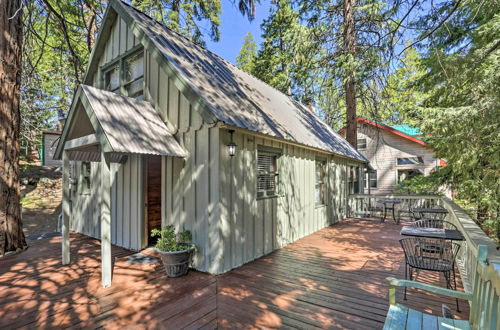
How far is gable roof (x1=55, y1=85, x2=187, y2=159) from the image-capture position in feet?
12.9

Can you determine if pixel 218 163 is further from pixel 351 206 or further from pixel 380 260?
pixel 351 206

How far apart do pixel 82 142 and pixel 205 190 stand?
2332 millimetres

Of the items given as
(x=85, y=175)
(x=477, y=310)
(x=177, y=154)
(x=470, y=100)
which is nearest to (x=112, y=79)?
(x=85, y=175)

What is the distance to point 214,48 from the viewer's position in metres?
13.9

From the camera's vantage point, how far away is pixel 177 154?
4.71m

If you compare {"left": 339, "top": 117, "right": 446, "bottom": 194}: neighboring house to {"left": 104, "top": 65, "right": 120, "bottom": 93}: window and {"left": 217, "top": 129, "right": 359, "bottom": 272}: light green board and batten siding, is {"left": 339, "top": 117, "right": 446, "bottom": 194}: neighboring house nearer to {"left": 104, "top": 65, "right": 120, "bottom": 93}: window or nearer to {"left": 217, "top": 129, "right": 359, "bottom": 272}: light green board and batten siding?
{"left": 217, "top": 129, "right": 359, "bottom": 272}: light green board and batten siding

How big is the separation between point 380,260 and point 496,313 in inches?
154

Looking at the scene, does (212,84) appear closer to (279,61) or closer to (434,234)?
(434,234)

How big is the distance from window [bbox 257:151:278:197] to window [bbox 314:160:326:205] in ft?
9.06

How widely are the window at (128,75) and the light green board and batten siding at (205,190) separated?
25cm

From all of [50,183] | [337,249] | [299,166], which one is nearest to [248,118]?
[299,166]

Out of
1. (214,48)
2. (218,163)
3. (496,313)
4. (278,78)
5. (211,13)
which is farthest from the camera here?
(278,78)

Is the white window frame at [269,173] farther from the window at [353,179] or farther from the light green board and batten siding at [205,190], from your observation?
the window at [353,179]

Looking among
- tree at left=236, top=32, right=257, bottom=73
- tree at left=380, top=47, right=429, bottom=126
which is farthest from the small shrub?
tree at left=236, top=32, right=257, bottom=73
